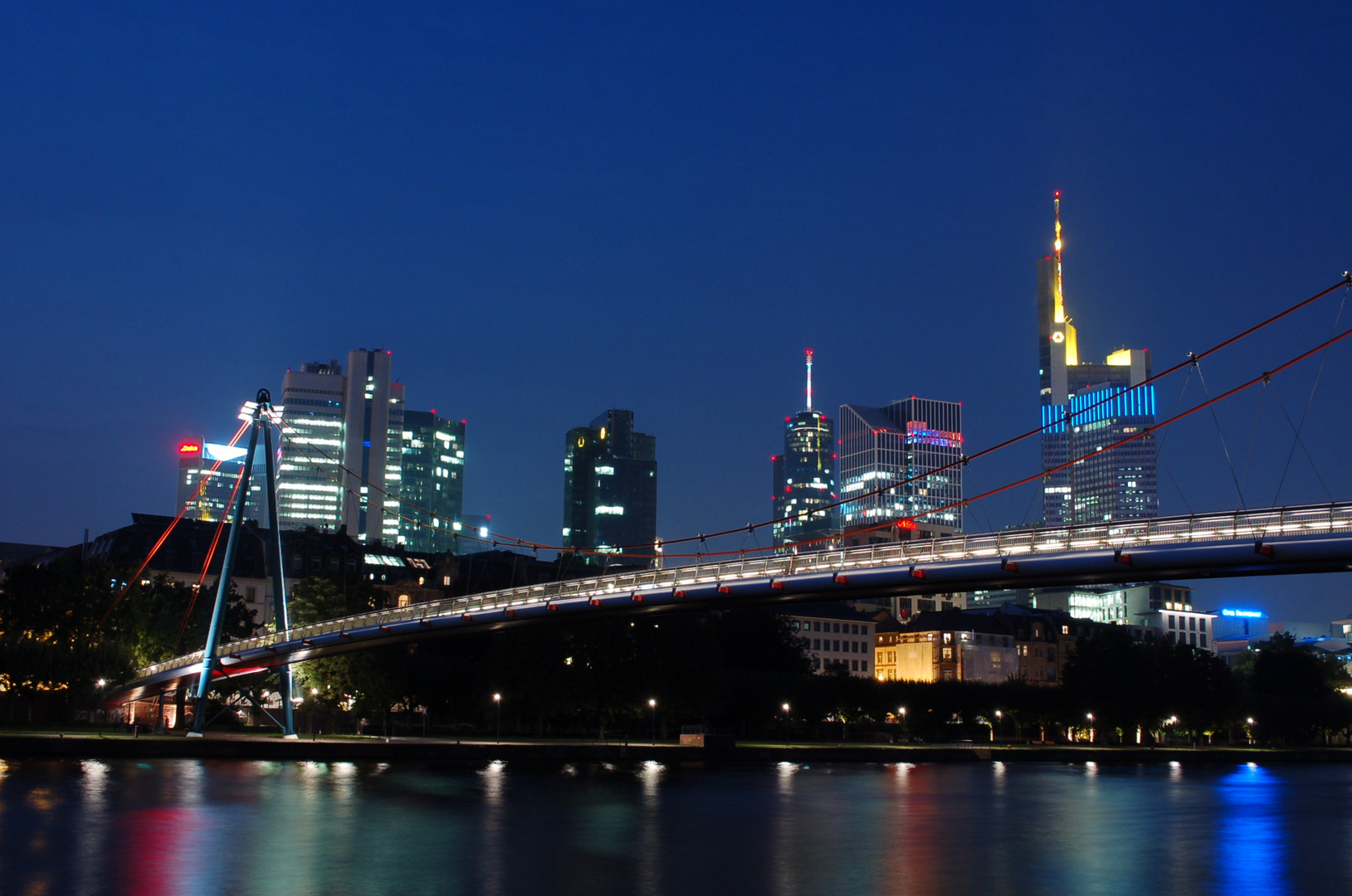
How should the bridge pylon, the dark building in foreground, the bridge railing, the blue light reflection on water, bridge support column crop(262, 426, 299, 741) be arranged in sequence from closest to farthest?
the blue light reflection on water
the bridge railing
the bridge pylon
bridge support column crop(262, 426, 299, 741)
the dark building in foreground

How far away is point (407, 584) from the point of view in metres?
122

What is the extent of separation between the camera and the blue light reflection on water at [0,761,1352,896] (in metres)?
28.6

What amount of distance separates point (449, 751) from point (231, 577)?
14.8m

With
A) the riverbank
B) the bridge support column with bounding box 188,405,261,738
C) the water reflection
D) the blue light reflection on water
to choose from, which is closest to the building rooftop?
the riverbank

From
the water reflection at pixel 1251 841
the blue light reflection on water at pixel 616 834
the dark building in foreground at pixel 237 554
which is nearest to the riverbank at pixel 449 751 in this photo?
the blue light reflection on water at pixel 616 834

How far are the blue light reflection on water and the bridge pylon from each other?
31.1ft

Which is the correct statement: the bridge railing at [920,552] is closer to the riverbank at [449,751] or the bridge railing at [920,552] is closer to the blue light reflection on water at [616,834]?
the riverbank at [449,751]

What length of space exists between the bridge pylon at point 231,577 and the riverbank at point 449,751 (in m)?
1.84

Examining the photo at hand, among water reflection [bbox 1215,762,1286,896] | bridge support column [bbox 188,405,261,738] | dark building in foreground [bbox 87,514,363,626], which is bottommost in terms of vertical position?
water reflection [bbox 1215,762,1286,896]

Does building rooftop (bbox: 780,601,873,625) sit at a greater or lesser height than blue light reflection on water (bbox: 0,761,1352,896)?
Result: greater

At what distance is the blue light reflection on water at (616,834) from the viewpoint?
2856cm

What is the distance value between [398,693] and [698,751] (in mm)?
17611

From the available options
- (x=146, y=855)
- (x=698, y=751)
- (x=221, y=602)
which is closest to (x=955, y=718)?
(x=698, y=751)

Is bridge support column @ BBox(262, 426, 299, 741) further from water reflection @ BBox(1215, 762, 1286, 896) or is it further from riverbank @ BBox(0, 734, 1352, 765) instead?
water reflection @ BBox(1215, 762, 1286, 896)
